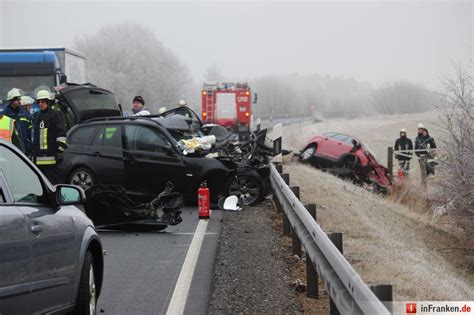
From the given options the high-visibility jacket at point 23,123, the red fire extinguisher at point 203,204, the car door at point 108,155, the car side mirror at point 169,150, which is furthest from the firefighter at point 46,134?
the red fire extinguisher at point 203,204

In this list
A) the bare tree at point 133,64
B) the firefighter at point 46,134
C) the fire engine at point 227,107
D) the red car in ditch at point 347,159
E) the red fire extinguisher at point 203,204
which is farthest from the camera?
the bare tree at point 133,64

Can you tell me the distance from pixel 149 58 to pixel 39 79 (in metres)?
71.5

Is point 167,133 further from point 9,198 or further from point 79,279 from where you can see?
point 9,198

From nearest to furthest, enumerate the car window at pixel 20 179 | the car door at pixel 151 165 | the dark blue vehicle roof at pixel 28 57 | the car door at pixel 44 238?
the car door at pixel 44 238
the car window at pixel 20 179
the car door at pixel 151 165
the dark blue vehicle roof at pixel 28 57

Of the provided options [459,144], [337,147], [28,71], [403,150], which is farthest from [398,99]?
[459,144]

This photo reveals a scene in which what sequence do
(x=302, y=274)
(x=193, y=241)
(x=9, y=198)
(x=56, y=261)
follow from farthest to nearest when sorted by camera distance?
(x=193, y=241) → (x=302, y=274) → (x=56, y=261) → (x=9, y=198)

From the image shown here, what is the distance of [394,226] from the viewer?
48.4 feet

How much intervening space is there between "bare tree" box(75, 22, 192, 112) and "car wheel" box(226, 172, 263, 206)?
68944 mm

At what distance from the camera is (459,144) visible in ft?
44.5

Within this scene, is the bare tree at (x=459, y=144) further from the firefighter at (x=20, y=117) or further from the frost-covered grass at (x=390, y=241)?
the firefighter at (x=20, y=117)

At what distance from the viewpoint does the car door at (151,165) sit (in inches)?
543

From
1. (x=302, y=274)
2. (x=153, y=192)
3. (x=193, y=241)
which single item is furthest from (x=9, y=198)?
(x=153, y=192)

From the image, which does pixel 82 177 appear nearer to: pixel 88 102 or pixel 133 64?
pixel 88 102

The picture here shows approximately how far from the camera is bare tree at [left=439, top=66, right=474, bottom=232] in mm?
12750
